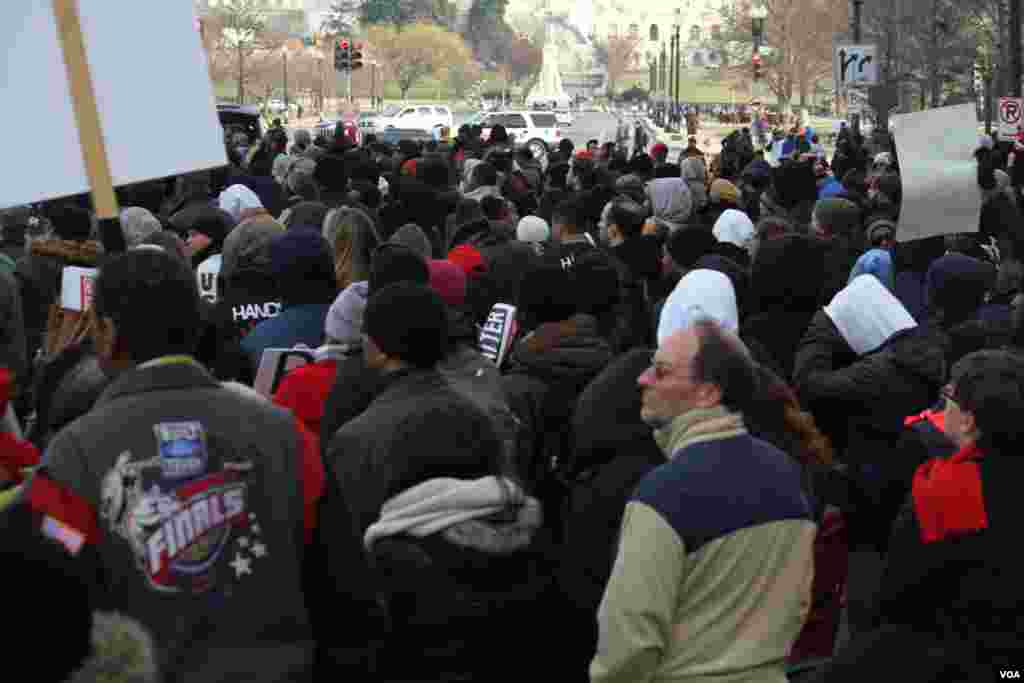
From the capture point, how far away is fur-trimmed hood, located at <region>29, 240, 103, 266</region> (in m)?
8.73

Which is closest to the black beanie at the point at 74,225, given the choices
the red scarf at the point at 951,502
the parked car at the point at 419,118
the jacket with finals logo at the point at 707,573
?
the jacket with finals logo at the point at 707,573

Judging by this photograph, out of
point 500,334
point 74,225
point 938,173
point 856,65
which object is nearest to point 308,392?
point 500,334

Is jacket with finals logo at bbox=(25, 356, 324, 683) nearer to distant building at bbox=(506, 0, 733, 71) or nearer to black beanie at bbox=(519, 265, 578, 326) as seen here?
black beanie at bbox=(519, 265, 578, 326)

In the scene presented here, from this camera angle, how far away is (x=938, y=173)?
29.0ft

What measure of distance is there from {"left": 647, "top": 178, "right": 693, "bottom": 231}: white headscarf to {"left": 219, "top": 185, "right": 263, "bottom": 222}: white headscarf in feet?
10.1

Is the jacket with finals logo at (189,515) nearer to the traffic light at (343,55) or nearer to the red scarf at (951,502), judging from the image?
the red scarf at (951,502)

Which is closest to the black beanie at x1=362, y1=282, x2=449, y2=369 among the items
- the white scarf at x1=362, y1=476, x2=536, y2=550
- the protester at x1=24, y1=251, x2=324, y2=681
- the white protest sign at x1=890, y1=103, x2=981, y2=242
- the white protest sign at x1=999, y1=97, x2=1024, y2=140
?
the white scarf at x1=362, y1=476, x2=536, y2=550

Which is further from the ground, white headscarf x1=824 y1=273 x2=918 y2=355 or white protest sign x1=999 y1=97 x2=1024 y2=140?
white headscarf x1=824 y1=273 x2=918 y2=355

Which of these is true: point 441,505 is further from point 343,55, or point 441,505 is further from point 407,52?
point 407,52

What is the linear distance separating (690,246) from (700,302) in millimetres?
3157

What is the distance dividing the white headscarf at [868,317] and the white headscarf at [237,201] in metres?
5.37

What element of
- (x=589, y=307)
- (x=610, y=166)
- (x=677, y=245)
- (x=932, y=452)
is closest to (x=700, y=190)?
(x=610, y=166)

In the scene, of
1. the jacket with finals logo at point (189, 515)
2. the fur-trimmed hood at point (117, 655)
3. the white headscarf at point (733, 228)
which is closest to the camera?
the fur-trimmed hood at point (117, 655)

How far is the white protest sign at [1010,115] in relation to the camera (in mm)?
23250
